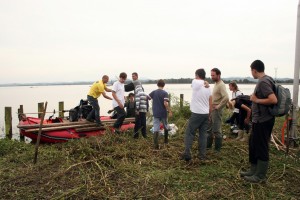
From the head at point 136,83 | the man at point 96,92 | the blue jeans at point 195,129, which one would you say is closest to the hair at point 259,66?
the blue jeans at point 195,129

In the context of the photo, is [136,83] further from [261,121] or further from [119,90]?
[261,121]

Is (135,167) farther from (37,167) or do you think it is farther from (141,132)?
(141,132)

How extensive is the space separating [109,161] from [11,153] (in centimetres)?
297

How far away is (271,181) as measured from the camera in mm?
4625

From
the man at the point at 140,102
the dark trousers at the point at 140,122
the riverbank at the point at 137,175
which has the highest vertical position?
the man at the point at 140,102

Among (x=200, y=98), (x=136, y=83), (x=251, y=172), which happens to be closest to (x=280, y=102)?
(x=251, y=172)

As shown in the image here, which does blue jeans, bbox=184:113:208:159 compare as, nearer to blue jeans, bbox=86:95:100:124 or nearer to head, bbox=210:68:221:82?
head, bbox=210:68:221:82

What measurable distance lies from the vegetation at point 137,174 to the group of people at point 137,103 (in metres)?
0.83

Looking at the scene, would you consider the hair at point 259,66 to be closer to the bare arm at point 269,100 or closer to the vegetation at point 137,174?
the bare arm at point 269,100

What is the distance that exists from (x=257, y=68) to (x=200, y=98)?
126cm

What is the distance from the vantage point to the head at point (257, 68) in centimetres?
444

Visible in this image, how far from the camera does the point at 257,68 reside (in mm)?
4457

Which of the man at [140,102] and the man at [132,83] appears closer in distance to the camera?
the man at [140,102]

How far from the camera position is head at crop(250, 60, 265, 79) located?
4.44 metres
